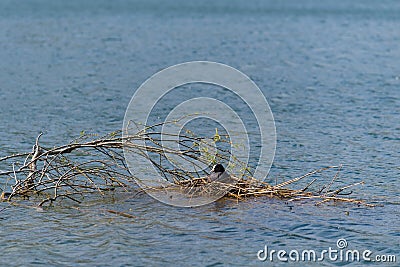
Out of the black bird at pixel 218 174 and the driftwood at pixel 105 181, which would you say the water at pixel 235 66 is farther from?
the black bird at pixel 218 174

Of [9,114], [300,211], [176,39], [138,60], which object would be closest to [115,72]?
[138,60]

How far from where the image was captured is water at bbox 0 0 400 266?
10195mm

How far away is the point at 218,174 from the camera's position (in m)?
11.7

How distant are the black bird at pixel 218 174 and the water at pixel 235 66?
0.41 meters

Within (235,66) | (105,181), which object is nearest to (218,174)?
(105,181)

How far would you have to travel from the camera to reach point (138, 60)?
3119cm

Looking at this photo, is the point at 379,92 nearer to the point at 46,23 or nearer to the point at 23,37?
the point at 23,37

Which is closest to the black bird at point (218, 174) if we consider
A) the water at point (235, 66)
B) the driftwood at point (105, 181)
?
the driftwood at point (105, 181)

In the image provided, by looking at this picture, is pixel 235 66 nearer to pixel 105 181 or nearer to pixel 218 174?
pixel 105 181

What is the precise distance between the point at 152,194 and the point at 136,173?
33.2 inches

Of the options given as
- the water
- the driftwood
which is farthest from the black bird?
the water

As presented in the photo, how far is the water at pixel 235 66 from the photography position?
10195mm

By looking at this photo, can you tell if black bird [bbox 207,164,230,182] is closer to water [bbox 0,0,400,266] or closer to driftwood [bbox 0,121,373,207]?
driftwood [bbox 0,121,373,207]

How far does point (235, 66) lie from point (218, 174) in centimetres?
A: 1856
